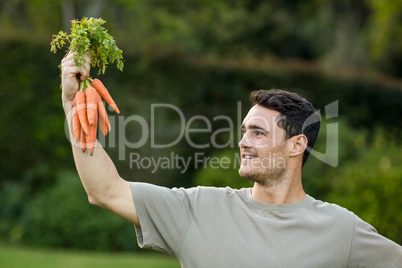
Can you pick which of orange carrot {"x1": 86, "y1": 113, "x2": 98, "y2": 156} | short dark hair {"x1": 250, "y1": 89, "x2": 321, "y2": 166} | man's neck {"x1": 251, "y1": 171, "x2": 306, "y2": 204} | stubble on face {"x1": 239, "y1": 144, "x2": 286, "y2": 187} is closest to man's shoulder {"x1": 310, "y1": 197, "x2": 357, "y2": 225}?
man's neck {"x1": 251, "y1": 171, "x2": 306, "y2": 204}

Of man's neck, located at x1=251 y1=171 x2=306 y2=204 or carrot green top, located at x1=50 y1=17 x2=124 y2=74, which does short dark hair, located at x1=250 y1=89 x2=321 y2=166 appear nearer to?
man's neck, located at x1=251 y1=171 x2=306 y2=204

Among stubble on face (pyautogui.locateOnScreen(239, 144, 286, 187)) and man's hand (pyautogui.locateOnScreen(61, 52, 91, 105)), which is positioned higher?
man's hand (pyautogui.locateOnScreen(61, 52, 91, 105))

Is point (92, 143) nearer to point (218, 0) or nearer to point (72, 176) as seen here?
point (72, 176)

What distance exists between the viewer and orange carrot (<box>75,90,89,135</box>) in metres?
2.78

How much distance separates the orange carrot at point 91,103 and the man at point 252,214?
0.28ft

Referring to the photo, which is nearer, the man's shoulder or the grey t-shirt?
the grey t-shirt

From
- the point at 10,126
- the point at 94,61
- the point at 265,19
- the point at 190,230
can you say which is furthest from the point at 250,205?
the point at 265,19

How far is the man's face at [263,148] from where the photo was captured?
3037mm

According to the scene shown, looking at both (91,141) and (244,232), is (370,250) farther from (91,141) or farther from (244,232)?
(91,141)

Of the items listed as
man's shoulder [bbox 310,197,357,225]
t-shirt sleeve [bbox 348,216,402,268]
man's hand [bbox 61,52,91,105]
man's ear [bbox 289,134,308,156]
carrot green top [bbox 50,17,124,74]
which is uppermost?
carrot green top [bbox 50,17,124,74]

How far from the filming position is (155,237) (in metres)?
2.85

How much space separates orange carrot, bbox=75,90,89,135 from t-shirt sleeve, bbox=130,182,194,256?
0.36 m
